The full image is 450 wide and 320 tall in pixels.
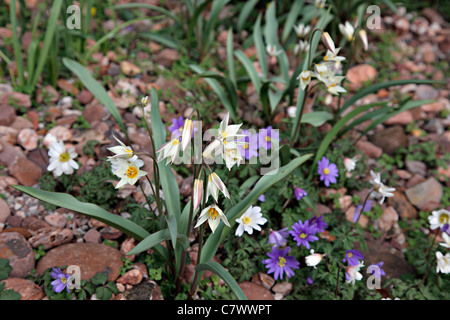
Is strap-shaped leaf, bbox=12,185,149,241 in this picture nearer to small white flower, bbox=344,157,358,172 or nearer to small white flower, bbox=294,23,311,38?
small white flower, bbox=344,157,358,172

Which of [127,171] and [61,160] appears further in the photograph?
[61,160]

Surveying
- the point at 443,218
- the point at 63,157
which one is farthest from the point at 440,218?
the point at 63,157

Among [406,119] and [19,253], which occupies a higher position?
[406,119]

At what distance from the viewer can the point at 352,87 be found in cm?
301

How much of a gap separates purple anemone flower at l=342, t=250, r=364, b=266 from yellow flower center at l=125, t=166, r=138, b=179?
987 mm

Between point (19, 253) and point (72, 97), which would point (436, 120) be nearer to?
point (72, 97)

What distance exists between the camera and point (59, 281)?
1.63 metres

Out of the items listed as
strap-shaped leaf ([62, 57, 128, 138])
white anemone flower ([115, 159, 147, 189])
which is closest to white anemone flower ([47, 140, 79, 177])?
strap-shaped leaf ([62, 57, 128, 138])

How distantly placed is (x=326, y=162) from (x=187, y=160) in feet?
2.42

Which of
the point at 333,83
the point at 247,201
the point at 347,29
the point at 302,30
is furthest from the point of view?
the point at 302,30

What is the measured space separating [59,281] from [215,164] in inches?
34.9

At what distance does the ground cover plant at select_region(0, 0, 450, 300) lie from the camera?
169 cm

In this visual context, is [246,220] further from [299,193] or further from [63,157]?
[63,157]
